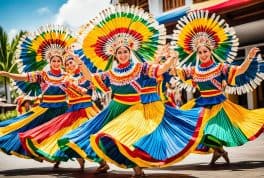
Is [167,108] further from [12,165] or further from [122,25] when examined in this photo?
[12,165]

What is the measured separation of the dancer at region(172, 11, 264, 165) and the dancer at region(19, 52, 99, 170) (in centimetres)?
143

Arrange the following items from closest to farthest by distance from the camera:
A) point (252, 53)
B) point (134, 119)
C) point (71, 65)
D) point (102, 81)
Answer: point (134, 119) → point (102, 81) → point (252, 53) → point (71, 65)

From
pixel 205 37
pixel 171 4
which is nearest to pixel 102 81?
pixel 205 37

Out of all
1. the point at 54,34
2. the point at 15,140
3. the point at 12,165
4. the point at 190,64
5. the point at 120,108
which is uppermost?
the point at 54,34

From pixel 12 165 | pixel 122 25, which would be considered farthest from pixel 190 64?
pixel 12 165

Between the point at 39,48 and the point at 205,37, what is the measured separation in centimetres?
269

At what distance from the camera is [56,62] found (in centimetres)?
812

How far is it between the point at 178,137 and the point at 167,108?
59cm

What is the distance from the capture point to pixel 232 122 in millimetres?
7207

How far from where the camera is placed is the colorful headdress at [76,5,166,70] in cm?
639

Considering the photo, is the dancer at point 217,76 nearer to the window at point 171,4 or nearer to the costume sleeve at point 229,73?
the costume sleeve at point 229,73

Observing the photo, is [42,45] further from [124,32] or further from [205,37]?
[205,37]

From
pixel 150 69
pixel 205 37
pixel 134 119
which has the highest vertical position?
pixel 205 37

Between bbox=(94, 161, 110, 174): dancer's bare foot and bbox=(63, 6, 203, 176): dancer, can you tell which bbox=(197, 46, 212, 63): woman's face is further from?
bbox=(94, 161, 110, 174): dancer's bare foot
